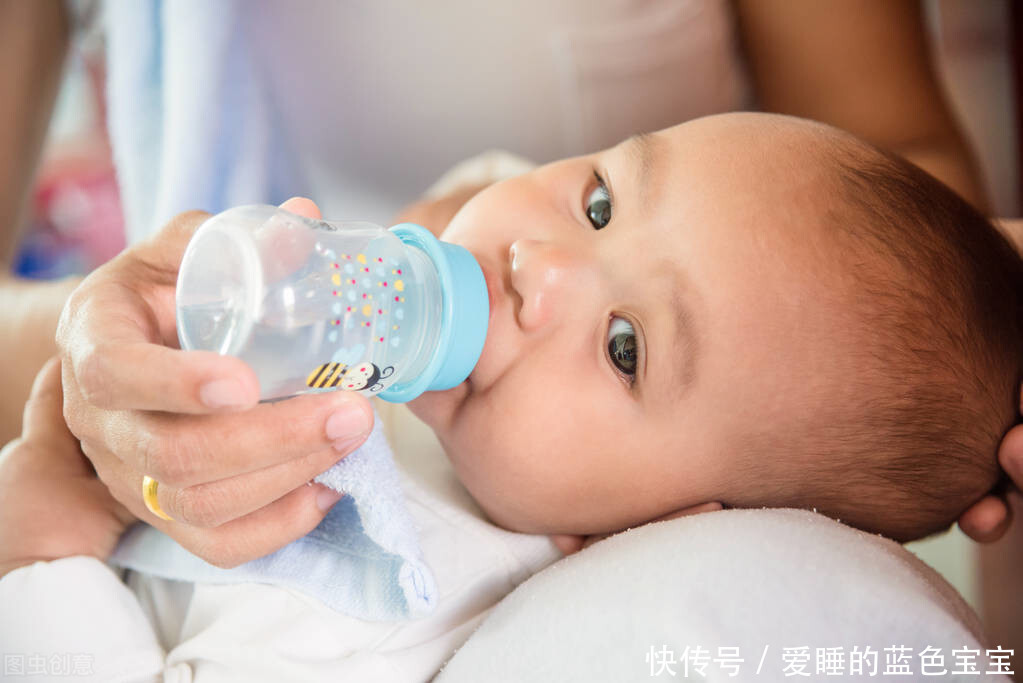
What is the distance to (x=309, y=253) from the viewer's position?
729 millimetres

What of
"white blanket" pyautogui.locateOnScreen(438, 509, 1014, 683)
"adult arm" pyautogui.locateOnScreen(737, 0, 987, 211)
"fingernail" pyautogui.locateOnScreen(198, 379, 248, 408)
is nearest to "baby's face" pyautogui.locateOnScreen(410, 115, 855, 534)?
"white blanket" pyautogui.locateOnScreen(438, 509, 1014, 683)

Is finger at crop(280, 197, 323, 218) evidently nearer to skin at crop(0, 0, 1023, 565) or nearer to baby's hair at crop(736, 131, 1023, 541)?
skin at crop(0, 0, 1023, 565)

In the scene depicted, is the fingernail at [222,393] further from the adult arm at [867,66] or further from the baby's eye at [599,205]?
the adult arm at [867,66]

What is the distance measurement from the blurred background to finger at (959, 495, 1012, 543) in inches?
18.4

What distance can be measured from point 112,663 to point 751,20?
1.71 metres

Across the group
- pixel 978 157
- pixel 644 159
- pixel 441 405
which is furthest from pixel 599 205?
pixel 978 157

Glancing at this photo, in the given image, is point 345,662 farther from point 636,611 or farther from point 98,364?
point 98,364

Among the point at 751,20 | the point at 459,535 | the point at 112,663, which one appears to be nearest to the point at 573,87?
the point at 751,20

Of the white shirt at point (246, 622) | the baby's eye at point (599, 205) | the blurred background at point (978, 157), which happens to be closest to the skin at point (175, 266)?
the white shirt at point (246, 622)

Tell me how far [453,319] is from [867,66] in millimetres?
1311

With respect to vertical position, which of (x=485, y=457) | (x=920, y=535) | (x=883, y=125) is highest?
(x=883, y=125)

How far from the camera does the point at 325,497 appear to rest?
892 millimetres

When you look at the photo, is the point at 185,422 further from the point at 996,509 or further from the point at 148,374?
the point at 996,509

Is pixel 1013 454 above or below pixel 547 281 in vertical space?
below
